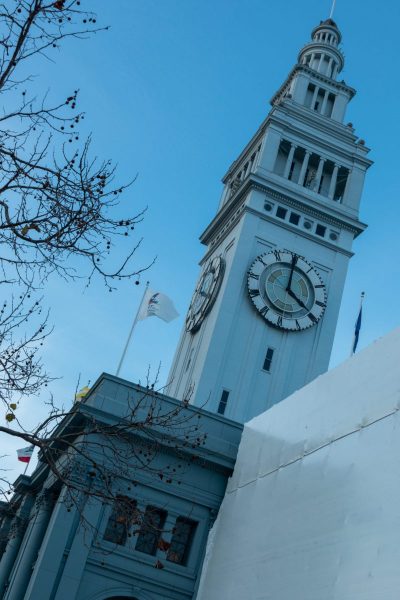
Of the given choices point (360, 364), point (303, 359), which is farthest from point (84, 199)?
point (303, 359)

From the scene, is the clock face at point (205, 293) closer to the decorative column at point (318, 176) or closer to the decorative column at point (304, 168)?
the decorative column at point (304, 168)

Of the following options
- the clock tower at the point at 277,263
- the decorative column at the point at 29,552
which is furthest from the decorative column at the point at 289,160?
the decorative column at the point at 29,552

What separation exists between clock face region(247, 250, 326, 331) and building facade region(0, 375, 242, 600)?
17791mm

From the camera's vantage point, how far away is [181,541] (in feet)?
114

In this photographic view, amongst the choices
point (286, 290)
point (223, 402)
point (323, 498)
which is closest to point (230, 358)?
point (223, 402)

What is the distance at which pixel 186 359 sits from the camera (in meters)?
57.2

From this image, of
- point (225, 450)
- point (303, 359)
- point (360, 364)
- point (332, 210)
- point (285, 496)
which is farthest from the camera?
point (332, 210)

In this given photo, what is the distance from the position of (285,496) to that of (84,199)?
53.2 feet

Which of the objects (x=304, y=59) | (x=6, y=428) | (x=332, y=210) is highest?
(x=304, y=59)

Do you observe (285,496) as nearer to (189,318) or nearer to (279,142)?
(189,318)

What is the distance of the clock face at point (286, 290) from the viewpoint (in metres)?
53.8

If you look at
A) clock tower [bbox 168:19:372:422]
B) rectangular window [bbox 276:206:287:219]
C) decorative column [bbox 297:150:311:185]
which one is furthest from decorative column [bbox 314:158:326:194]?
rectangular window [bbox 276:206:287:219]

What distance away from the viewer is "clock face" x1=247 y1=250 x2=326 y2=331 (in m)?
53.8

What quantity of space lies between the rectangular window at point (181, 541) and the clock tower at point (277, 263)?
14.7 meters
